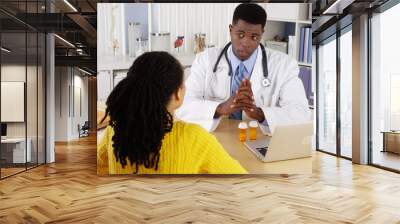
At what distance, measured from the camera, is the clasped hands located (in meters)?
5.86

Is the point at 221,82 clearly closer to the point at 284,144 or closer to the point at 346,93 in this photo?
the point at 284,144

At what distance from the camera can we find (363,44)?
7633 millimetres

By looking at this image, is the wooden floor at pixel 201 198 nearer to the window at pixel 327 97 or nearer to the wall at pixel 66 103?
the window at pixel 327 97

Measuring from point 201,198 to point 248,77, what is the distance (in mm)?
2077

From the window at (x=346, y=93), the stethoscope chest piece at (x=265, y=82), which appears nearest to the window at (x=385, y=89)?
the window at (x=346, y=93)

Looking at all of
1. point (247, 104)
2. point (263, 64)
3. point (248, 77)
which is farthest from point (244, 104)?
point (263, 64)

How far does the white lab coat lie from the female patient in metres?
0.30

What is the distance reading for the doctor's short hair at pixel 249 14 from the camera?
19.4 ft

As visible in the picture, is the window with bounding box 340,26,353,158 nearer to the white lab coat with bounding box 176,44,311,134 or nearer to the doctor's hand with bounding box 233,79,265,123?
the white lab coat with bounding box 176,44,311,134

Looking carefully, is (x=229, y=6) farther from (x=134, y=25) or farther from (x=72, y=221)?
(x=72, y=221)

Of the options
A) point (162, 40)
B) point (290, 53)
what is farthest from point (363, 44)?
point (162, 40)

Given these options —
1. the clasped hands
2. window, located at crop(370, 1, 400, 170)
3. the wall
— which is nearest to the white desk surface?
the clasped hands

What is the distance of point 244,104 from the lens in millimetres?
5887

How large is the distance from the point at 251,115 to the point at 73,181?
9.12 feet
